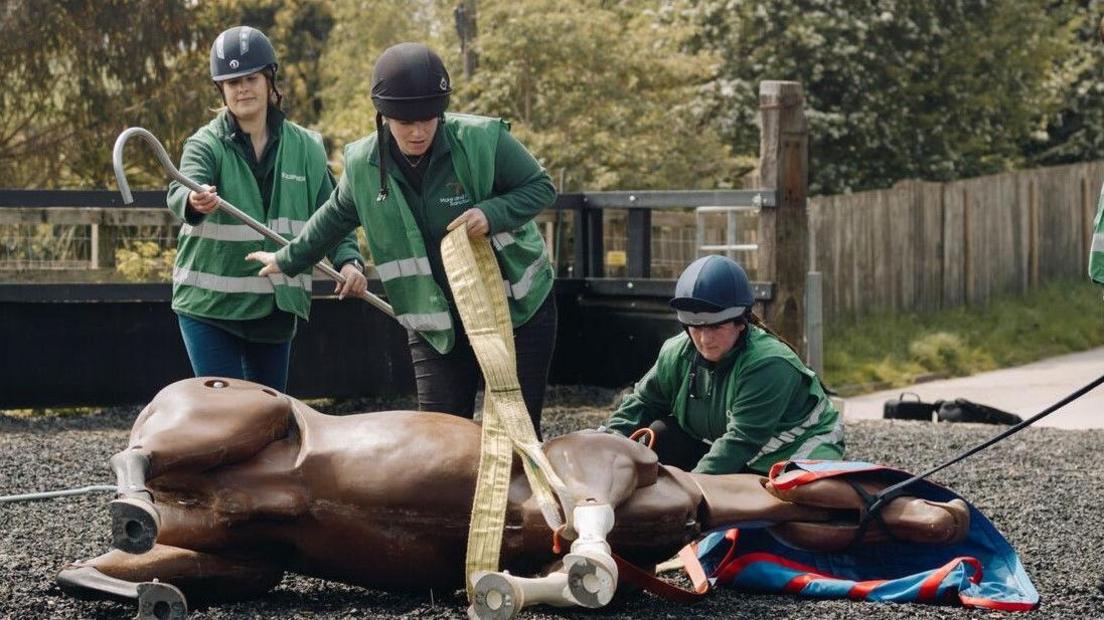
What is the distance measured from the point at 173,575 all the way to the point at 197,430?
1.45ft

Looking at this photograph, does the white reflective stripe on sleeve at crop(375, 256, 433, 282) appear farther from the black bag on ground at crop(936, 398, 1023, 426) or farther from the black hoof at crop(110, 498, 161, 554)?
the black bag on ground at crop(936, 398, 1023, 426)

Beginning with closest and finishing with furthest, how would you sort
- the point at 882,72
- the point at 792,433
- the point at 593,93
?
the point at 792,433, the point at 593,93, the point at 882,72

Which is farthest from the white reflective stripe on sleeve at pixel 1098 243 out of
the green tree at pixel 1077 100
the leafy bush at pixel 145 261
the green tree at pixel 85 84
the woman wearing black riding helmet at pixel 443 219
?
the green tree at pixel 1077 100

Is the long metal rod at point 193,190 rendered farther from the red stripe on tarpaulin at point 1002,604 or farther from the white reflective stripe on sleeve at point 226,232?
the red stripe on tarpaulin at point 1002,604

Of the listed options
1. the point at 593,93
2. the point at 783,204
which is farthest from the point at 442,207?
the point at 593,93

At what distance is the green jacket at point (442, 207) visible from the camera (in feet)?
17.6

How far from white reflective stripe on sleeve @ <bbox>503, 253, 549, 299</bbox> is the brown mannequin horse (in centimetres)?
67

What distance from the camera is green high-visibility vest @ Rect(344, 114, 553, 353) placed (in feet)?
17.6

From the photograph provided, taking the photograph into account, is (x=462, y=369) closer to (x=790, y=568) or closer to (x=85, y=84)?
(x=790, y=568)

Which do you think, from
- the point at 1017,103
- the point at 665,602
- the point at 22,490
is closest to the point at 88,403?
the point at 22,490

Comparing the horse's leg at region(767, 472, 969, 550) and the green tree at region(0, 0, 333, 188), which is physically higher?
the green tree at region(0, 0, 333, 188)

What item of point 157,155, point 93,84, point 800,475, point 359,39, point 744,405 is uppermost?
point 359,39

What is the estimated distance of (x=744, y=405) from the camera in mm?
5605

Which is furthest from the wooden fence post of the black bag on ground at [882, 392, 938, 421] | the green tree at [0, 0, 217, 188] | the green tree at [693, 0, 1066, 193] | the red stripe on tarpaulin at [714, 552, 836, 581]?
the green tree at [693, 0, 1066, 193]
